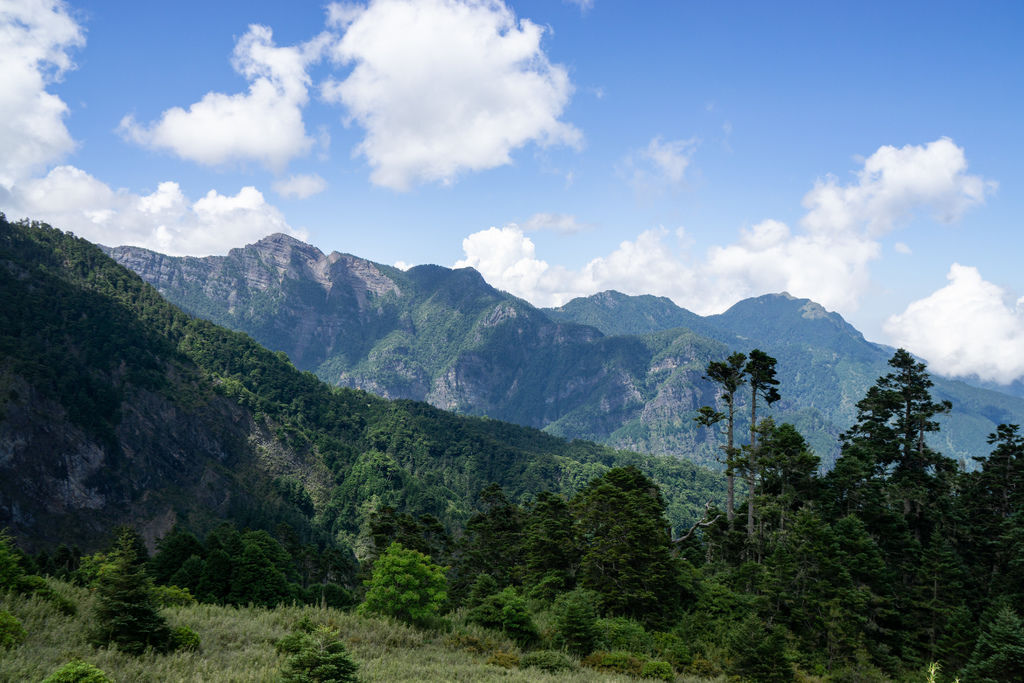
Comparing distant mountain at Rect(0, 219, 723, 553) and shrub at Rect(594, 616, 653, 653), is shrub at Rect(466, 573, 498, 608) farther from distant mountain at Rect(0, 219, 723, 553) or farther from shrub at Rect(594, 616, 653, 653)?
distant mountain at Rect(0, 219, 723, 553)

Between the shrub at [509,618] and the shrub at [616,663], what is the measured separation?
3454 millimetres

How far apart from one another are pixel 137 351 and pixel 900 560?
161 metres

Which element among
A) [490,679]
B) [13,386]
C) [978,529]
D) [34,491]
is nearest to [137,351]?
[13,386]

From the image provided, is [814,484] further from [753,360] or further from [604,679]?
[604,679]

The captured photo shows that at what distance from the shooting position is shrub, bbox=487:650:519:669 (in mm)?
21109

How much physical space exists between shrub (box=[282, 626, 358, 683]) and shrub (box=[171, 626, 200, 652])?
6838 mm

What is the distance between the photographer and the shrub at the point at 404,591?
95.0 feet

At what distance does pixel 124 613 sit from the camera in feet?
52.7

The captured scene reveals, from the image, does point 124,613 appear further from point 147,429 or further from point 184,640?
point 147,429

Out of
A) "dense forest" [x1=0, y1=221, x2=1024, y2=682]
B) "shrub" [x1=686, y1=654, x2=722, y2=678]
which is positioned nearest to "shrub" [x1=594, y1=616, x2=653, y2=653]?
"dense forest" [x1=0, y1=221, x2=1024, y2=682]

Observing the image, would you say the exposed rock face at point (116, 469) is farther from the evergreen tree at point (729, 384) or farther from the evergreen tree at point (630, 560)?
the evergreen tree at point (729, 384)

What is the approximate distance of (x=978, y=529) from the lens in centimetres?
3338

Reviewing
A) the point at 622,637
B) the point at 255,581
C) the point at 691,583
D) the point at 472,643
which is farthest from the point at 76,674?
the point at 255,581

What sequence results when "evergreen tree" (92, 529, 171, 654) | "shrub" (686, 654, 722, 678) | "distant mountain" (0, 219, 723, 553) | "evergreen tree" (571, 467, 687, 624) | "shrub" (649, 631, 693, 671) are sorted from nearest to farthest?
"evergreen tree" (92, 529, 171, 654) < "shrub" (686, 654, 722, 678) < "shrub" (649, 631, 693, 671) < "evergreen tree" (571, 467, 687, 624) < "distant mountain" (0, 219, 723, 553)
